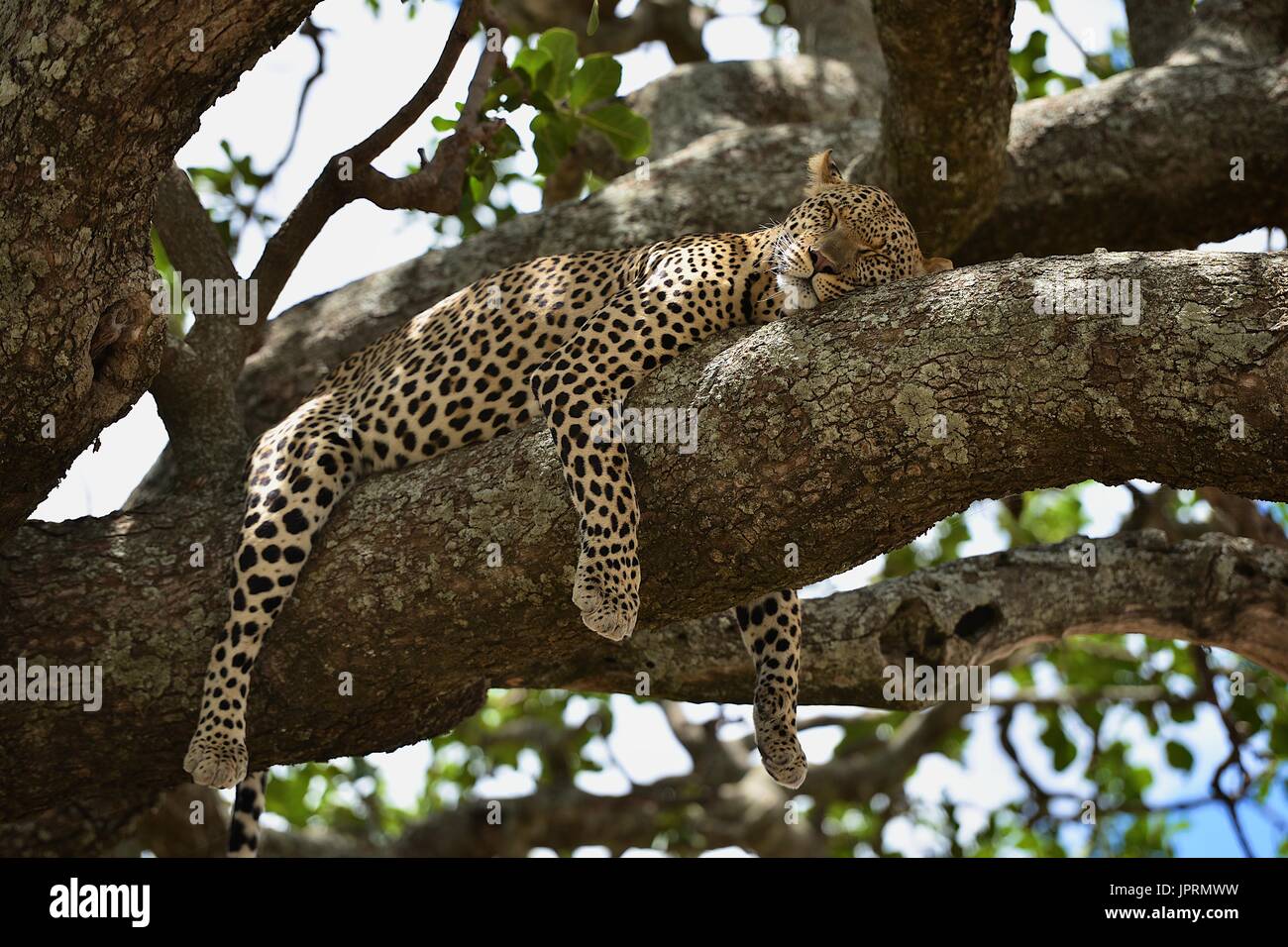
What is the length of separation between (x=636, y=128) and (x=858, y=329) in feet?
10.7

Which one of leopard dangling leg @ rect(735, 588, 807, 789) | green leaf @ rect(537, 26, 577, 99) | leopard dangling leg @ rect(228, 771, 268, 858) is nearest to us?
leopard dangling leg @ rect(735, 588, 807, 789)

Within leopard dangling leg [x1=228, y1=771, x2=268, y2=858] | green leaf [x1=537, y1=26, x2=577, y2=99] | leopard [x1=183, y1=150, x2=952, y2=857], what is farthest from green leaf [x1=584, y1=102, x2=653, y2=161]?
leopard dangling leg [x1=228, y1=771, x2=268, y2=858]

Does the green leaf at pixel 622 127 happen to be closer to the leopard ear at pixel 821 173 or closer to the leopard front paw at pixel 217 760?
the leopard ear at pixel 821 173

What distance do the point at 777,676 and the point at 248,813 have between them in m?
2.50

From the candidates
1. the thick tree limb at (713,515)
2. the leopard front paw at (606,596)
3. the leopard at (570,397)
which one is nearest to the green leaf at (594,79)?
the leopard at (570,397)

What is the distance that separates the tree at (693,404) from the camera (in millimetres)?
4324

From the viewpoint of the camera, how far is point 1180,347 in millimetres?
4105

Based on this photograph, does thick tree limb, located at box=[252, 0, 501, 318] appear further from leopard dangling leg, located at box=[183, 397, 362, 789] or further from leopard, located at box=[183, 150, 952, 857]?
leopard dangling leg, located at box=[183, 397, 362, 789]

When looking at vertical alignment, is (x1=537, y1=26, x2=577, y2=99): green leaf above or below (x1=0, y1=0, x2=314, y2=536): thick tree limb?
above

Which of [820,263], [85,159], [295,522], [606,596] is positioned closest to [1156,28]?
[820,263]

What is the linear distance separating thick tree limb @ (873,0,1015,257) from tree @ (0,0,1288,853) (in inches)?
0.8

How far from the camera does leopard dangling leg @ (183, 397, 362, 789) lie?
17.2 feet

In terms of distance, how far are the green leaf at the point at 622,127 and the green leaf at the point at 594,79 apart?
9 centimetres
